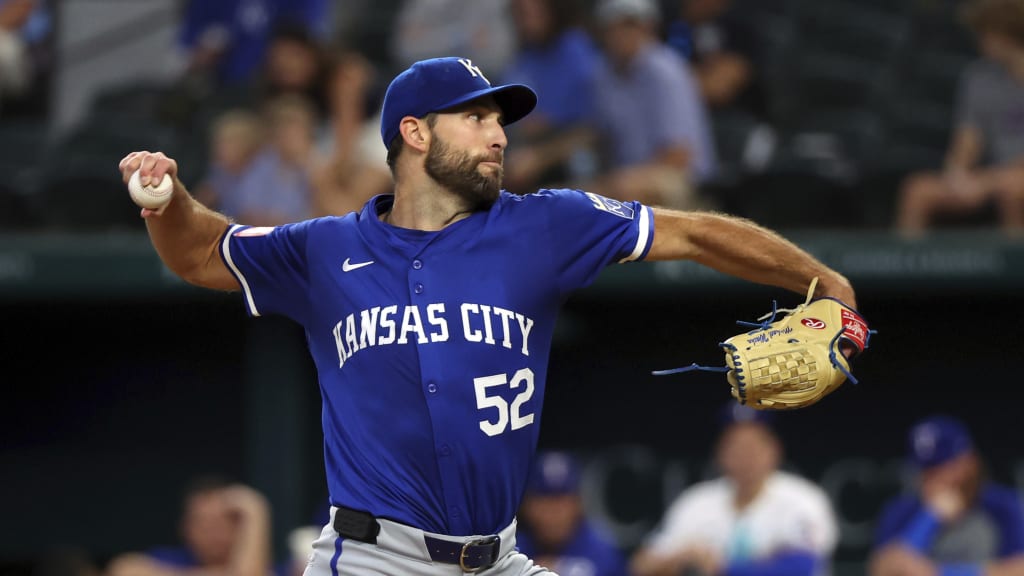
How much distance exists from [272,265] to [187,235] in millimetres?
214

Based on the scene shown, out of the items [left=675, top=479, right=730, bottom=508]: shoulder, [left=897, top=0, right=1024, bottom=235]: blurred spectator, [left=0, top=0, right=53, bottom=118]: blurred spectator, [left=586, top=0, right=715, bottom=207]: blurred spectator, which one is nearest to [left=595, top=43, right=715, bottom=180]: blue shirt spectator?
[left=586, top=0, right=715, bottom=207]: blurred spectator

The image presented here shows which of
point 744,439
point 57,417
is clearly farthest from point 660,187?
point 57,417

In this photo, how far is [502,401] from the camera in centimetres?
374

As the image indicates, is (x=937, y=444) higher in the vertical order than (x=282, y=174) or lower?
lower

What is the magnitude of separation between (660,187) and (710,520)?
1.53m

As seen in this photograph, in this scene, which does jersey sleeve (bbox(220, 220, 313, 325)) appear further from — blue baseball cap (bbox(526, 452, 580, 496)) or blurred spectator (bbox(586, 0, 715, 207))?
blurred spectator (bbox(586, 0, 715, 207))

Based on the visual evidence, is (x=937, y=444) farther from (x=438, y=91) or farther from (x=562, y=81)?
(x=438, y=91)

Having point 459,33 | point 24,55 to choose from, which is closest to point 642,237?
point 459,33

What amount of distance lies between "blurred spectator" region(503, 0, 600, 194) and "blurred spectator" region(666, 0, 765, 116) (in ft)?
1.66

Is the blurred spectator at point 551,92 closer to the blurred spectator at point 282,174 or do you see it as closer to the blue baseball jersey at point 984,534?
the blurred spectator at point 282,174

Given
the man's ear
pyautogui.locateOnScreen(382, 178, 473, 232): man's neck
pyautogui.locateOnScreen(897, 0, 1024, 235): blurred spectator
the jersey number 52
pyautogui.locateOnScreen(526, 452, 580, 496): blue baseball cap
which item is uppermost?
the man's ear

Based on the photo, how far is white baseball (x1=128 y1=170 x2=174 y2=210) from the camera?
3.77 m

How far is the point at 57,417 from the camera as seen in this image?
30.1 feet

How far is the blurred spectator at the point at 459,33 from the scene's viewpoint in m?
8.59
